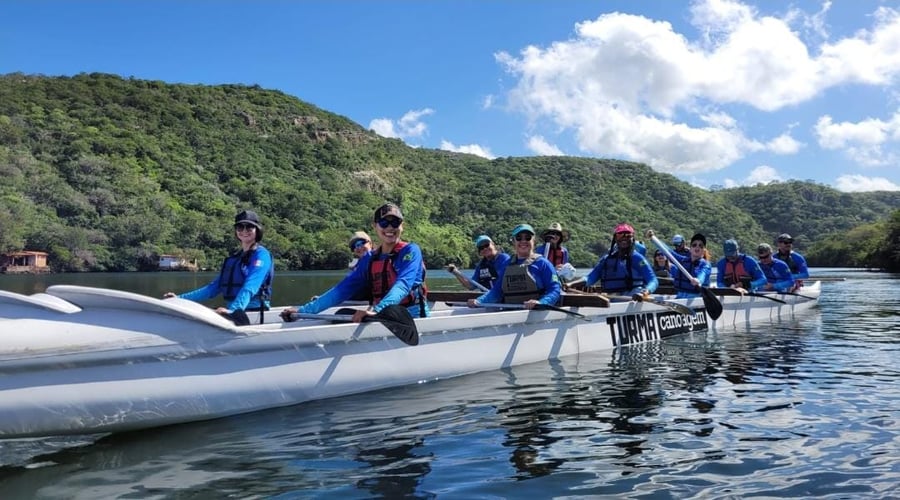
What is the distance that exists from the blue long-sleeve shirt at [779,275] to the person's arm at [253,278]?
14.4 metres

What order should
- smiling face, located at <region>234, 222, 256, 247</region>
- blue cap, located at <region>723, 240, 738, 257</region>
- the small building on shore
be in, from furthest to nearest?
1. the small building on shore
2. blue cap, located at <region>723, 240, 738, 257</region>
3. smiling face, located at <region>234, 222, 256, 247</region>

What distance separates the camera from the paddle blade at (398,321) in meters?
7.18

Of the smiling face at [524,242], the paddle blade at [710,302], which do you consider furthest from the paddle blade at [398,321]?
the paddle blade at [710,302]

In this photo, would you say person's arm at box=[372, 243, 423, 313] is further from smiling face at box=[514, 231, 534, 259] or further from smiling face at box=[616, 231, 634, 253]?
smiling face at box=[616, 231, 634, 253]

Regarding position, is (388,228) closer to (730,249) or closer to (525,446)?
(525,446)

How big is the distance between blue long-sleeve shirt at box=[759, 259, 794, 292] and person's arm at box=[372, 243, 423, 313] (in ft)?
43.7

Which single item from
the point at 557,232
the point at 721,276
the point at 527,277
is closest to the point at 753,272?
the point at 721,276

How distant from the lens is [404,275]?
295 inches

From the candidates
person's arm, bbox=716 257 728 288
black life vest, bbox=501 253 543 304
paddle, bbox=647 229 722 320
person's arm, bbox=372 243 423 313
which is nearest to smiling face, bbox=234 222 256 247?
person's arm, bbox=372 243 423 313

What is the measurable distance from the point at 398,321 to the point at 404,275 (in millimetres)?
546

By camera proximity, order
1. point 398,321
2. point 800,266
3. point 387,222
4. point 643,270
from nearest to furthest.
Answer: point 398,321 → point 387,222 → point 643,270 → point 800,266

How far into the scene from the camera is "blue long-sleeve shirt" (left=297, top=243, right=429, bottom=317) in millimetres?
7320

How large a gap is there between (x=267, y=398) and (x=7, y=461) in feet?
7.17

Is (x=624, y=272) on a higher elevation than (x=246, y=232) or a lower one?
lower
